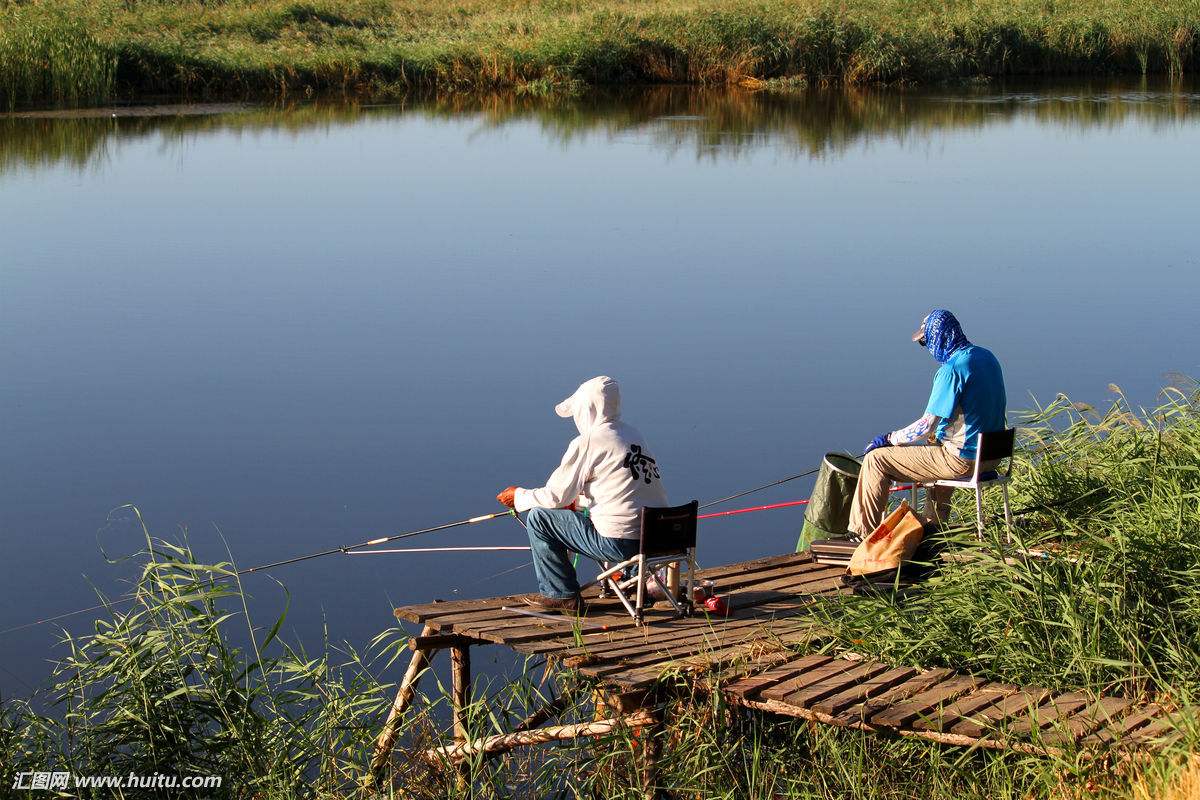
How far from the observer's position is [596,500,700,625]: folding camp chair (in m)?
5.02

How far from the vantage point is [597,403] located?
5281 mm

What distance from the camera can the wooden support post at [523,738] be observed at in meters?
4.79

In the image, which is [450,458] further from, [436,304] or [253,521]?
[436,304]

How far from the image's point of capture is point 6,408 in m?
10.0

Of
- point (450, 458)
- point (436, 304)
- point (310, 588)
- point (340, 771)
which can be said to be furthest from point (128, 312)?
point (340, 771)

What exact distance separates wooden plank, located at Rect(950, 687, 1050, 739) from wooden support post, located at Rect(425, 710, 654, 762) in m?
1.00

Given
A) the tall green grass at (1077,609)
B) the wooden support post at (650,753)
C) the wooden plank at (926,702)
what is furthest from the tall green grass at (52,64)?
the wooden plank at (926,702)

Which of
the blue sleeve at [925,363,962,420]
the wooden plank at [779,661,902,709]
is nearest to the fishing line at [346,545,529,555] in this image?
the blue sleeve at [925,363,962,420]

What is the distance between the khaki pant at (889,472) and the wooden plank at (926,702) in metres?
1.38

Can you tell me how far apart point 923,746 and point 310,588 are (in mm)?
3476

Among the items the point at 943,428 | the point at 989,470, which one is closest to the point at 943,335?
the point at 943,428

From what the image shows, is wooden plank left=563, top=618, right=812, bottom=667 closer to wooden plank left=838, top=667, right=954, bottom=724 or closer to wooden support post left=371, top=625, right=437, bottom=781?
wooden plank left=838, top=667, right=954, bottom=724

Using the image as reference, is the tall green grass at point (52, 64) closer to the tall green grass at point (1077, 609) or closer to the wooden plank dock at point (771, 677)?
the wooden plank dock at point (771, 677)

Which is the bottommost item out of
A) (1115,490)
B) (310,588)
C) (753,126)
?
(310,588)
